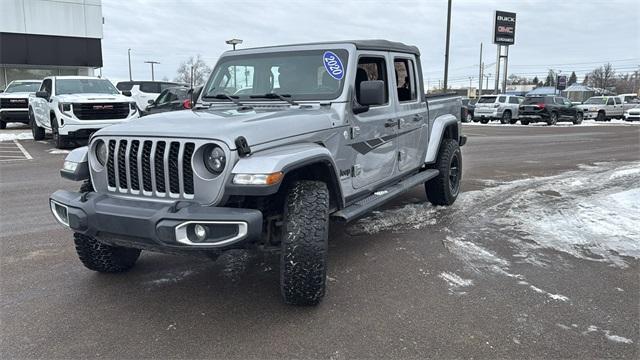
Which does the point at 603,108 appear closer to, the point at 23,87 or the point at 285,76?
the point at 23,87

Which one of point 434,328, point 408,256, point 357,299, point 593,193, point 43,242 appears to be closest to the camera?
point 434,328

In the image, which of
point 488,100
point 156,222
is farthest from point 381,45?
point 488,100

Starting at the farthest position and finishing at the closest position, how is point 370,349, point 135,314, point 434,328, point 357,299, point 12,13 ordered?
point 12,13
point 357,299
point 135,314
point 434,328
point 370,349

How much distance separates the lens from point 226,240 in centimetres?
310

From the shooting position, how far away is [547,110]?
86.6 feet

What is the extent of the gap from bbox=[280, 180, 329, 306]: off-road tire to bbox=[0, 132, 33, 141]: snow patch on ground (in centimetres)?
1566

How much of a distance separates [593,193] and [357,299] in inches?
217

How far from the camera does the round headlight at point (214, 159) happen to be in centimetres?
327

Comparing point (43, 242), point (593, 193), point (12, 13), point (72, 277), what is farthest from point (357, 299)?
point (12, 13)

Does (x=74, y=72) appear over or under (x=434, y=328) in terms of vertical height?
over

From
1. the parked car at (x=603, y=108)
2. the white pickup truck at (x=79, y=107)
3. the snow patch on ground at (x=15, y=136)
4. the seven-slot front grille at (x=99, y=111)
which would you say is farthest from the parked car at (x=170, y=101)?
the parked car at (x=603, y=108)

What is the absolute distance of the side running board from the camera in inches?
163

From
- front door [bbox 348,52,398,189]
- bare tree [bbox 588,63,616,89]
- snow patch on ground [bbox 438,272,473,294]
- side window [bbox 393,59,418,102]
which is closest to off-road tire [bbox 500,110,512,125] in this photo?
side window [bbox 393,59,418,102]

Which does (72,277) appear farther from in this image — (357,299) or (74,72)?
(74,72)
